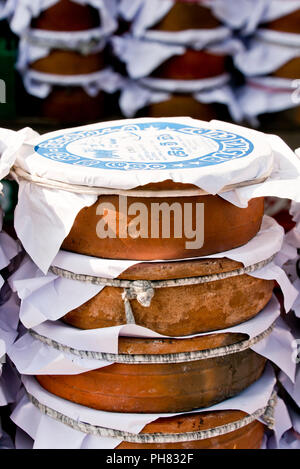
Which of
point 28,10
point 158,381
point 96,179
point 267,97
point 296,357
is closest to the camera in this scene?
point 96,179

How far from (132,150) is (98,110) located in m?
1.71

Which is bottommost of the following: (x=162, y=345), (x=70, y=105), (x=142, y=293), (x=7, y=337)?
(x=70, y=105)

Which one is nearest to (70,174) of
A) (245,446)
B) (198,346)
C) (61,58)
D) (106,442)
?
(198,346)

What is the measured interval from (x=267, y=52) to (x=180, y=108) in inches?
17.8

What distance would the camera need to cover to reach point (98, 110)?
3.15 m

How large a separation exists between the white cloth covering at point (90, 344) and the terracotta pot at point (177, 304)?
0.08 ft

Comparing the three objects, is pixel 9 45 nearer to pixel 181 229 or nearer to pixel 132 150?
pixel 132 150

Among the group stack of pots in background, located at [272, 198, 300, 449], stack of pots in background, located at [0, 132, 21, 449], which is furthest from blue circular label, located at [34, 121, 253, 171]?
stack of pots in background, located at [272, 198, 300, 449]

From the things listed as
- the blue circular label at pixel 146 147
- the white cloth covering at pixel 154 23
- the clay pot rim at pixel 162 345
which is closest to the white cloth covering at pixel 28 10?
the white cloth covering at pixel 154 23

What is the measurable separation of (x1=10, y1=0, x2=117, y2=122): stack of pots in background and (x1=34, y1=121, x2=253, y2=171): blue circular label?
4.43 ft

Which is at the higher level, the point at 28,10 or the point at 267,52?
the point at 28,10

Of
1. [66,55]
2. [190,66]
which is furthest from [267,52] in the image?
[66,55]

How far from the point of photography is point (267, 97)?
3.12m

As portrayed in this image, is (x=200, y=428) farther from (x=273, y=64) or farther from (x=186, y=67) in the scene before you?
(x=273, y=64)
